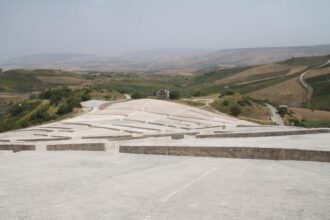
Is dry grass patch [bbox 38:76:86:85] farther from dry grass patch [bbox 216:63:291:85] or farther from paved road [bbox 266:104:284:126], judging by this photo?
paved road [bbox 266:104:284:126]

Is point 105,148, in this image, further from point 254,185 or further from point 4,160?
point 254,185

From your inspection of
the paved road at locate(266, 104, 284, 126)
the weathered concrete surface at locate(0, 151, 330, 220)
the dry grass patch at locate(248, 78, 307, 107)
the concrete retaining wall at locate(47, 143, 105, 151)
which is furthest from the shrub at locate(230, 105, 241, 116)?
the weathered concrete surface at locate(0, 151, 330, 220)

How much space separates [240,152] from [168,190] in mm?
5213

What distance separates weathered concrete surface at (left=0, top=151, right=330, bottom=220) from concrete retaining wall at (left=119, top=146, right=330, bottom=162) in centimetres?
35

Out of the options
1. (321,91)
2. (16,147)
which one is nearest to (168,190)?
(16,147)

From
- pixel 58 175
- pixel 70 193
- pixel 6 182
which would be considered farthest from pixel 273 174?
pixel 6 182

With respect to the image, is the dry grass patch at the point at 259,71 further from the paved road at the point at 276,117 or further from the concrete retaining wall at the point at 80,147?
the concrete retaining wall at the point at 80,147

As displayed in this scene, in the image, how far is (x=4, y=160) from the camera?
17.1 meters

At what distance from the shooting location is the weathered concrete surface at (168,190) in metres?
7.92

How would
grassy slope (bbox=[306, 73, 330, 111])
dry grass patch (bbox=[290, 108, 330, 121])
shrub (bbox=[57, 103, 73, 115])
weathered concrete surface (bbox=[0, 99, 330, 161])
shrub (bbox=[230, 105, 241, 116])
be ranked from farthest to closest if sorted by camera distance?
grassy slope (bbox=[306, 73, 330, 111]) < dry grass patch (bbox=[290, 108, 330, 121]) < shrub (bbox=[230, 105, 241, 116]) < shrub (bbox=[57, 103, 73, 115]) < weathered concrete surface (bbox=[0, 99, 330, 161])

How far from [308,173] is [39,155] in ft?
36.5

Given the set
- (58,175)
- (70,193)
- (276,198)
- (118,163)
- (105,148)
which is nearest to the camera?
(276,198)

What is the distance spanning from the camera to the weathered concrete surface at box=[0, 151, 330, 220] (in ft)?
26.0

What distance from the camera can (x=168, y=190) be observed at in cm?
970
